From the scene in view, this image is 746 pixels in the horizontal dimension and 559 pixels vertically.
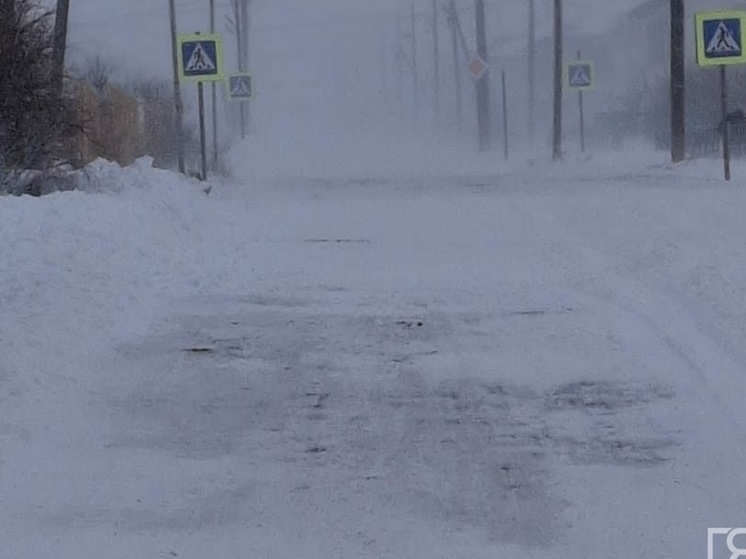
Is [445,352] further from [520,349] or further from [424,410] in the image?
[424,410]

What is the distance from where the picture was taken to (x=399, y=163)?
48.8 metres

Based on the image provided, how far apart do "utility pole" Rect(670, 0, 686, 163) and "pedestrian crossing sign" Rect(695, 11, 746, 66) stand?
10.1 meters

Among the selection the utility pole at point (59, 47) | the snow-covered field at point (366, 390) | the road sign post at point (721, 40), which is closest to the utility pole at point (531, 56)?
the utility pole at point (59, 47)

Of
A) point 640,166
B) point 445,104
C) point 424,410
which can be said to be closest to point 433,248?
point 424,410

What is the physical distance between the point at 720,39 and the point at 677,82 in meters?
10.9

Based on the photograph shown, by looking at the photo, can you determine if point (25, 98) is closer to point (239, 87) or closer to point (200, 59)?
point (200, 59)

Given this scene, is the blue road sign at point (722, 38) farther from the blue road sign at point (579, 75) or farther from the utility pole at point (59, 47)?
the blue road sign at point (579, 75)

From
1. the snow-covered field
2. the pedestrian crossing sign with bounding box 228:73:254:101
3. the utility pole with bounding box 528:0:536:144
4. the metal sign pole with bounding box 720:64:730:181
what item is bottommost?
the snow-covered field

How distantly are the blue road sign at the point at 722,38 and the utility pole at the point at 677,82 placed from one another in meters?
10.2

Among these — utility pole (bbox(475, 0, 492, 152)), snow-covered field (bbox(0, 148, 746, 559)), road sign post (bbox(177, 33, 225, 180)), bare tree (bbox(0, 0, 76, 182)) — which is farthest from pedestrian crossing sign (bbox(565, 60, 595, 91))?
utility pole (bbox(475, 0, 492, 152))

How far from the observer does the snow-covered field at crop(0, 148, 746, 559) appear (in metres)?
6.38

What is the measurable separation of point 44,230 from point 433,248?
15.3ft

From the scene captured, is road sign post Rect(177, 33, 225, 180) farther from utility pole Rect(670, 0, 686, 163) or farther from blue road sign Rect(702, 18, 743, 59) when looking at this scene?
utility pole Rect(670, 0, 686, 163)

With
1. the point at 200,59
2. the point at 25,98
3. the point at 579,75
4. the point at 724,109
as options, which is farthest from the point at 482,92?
the point at 25,98
